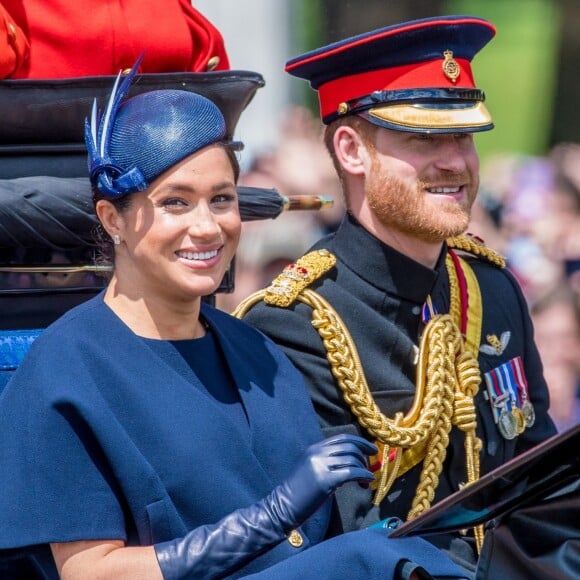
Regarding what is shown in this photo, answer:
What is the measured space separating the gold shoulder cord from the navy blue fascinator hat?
692 millimetres

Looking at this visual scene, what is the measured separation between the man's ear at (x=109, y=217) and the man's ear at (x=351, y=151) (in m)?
0.84

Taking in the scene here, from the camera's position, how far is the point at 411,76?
10.9ft

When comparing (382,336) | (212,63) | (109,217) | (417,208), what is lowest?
(382,336)

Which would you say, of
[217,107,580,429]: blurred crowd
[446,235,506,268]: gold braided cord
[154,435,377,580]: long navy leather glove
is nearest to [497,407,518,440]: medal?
[446,235,506,268]: gold braided cord

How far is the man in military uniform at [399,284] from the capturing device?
10.6 feet

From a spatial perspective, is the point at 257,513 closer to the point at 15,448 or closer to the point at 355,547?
the point at 355,547

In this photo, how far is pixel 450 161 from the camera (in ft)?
10.8

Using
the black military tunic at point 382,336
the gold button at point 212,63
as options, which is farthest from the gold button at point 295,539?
the gold button at point 212,63

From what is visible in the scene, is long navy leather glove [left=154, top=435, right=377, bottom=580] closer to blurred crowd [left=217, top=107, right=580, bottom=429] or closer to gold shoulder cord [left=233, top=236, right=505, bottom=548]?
gold shoulder cord [left=233, top=236, right=505, bottom=548]

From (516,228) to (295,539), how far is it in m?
4.15

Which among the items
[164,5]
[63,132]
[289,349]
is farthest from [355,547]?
[164,5]

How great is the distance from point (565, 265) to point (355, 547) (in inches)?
147

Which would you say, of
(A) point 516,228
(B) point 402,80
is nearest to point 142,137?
(B) point 402,80

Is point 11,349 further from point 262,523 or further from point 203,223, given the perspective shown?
point 262,523
